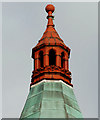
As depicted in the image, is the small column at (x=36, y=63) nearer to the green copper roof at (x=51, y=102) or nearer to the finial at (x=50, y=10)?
the green copper roof at (x=51, y=102)

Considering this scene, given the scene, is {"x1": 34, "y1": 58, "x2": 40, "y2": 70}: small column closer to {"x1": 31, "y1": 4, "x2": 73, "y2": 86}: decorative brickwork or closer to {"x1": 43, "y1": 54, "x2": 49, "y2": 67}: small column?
{"x1": 31, "y1": 4, "x2": 73, "y2": 86}: decorative brickwork

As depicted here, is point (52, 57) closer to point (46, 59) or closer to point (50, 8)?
point (46, 59)

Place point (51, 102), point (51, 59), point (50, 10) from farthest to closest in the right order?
1. point (50, 10)
2. point (51, 59)
3. point (51, 102)

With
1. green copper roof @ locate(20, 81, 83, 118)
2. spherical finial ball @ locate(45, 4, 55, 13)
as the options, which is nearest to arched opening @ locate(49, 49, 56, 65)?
green copper roof @ locate(20, 81, 83, 118)

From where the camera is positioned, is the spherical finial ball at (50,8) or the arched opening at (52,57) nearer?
the arched opening at (52,57)

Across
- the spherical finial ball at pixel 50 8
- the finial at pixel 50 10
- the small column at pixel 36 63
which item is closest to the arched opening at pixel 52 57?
the small column at pixel 36 63

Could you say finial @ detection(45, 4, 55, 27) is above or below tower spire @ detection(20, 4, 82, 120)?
above

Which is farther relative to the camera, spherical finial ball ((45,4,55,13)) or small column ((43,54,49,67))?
spherical finial ball ((45,4,55,13))

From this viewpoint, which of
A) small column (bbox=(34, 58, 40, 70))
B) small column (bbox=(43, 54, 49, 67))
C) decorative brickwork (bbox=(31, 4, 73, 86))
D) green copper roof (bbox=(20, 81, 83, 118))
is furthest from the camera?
small column (bbox=(34, 58, 40, 70))

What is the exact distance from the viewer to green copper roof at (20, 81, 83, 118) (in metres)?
48.2

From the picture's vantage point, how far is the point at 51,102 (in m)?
49.7

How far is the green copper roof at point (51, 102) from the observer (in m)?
48.2

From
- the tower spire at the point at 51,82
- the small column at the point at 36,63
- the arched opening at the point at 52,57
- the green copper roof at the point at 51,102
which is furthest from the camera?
the arched opening at the point at 52,57

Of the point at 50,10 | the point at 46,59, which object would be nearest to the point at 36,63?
the point at 46,59
